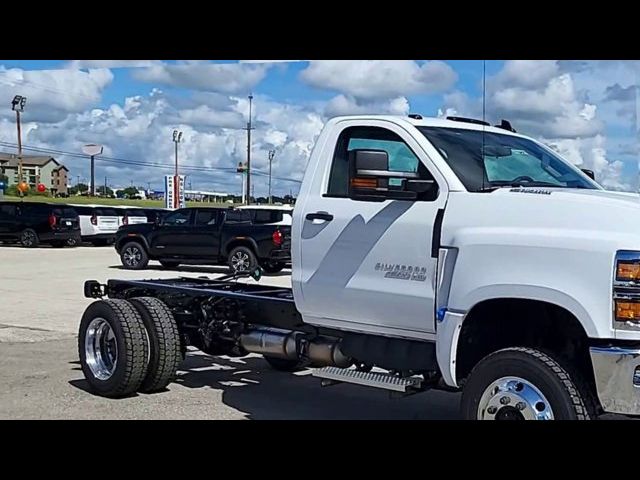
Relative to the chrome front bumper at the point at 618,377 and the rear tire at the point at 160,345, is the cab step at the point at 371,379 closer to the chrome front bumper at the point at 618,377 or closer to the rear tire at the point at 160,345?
the chrome front bumper at the point at 618,377

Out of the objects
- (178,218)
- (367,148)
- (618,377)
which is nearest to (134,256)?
(178,218)

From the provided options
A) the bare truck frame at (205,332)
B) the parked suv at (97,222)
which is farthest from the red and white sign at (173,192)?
the bare truck frame at (205,332)

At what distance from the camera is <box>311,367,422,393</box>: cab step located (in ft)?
18.6

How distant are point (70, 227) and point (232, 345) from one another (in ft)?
76.8

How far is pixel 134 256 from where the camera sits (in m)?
22.3

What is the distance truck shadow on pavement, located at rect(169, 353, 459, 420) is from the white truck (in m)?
0.53

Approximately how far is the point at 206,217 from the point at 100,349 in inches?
552

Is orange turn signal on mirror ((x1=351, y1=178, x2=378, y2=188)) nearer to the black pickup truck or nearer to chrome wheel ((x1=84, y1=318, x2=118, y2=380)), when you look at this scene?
chrome wheel ((x1=84, y1=318, x2=118, y2=380))

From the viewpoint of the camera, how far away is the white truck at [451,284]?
456 centimetres

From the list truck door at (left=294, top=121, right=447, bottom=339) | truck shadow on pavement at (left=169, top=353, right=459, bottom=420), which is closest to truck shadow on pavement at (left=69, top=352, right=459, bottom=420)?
truck shadow on pavement at (left=169, top=353, right=459, bottom=420)
